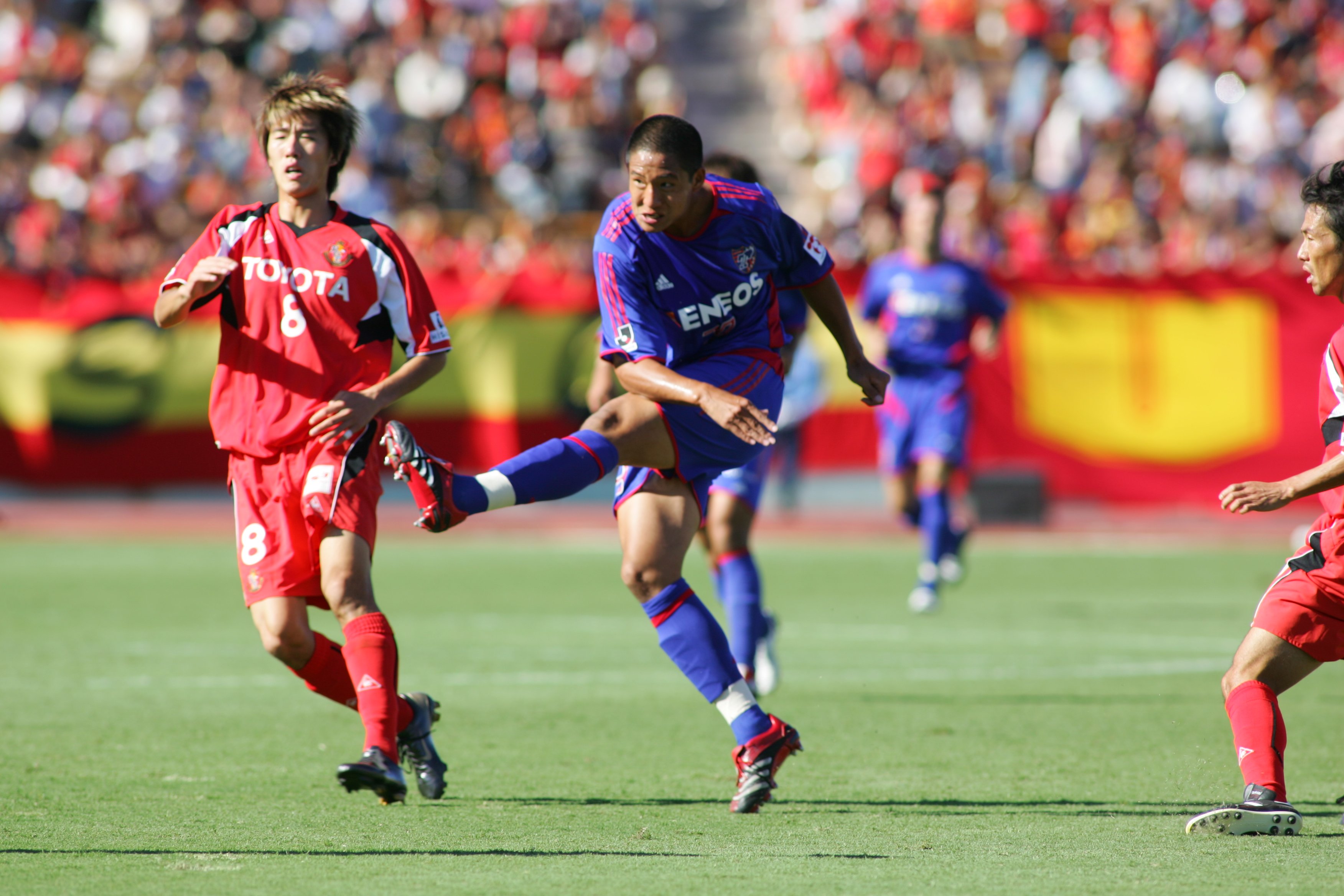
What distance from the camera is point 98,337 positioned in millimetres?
17891

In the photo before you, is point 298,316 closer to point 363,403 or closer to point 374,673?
point 363,403

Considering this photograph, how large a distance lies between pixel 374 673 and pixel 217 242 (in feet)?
5.01

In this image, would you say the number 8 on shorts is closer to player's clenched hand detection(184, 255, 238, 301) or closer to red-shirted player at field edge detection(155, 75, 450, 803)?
red-shirted player at field edge detection(155, 75, 450, 803)

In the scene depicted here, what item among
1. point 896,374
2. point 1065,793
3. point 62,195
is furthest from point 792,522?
point 1065,793

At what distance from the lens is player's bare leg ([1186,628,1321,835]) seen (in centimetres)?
500

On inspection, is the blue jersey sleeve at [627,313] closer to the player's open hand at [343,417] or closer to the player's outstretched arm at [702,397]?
the player's outstretched arm at [702,397]

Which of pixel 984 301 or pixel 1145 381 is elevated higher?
pixel 1145 381

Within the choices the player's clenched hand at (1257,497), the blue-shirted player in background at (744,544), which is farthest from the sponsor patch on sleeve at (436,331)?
the player's clenched hand at (1257,497)

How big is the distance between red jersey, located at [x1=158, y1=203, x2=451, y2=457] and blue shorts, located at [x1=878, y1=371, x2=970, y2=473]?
21.6 ft

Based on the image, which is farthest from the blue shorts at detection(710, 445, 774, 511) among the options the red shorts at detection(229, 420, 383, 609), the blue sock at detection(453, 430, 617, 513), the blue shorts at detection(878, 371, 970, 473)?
the blue shorts at detection(878, 371, 970, 473)

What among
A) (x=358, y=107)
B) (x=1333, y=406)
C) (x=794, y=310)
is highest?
(x=358, y=107)

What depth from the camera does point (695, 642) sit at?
5.70 metres

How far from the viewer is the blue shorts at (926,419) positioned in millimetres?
11703

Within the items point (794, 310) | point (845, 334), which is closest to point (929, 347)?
point (794, 310)
